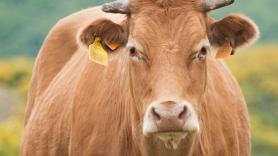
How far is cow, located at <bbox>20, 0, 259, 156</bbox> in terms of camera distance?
1014cm

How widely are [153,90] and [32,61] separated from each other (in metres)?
48.0

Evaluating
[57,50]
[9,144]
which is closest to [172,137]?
[57,50]

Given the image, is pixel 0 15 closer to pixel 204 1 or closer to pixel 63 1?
pixel 63 1

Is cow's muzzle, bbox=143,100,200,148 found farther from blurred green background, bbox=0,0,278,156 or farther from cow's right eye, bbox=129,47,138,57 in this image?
blurred green background, bbox=0,0,278,156

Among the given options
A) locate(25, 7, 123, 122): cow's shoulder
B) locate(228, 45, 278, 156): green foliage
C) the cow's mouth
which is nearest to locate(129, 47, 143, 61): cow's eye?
the cow's mouth

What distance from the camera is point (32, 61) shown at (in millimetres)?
57844

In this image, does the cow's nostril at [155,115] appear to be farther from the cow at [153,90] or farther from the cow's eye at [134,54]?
the cow's eye at [134,54]

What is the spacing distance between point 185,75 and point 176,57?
6.6 inches

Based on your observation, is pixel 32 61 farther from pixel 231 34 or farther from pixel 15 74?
pixel 231 34

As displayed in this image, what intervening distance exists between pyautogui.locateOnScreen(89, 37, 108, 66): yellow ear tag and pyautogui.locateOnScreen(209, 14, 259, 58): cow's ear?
961mm

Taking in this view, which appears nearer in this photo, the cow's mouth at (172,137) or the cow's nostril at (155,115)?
the cow's nostril at (155,115)

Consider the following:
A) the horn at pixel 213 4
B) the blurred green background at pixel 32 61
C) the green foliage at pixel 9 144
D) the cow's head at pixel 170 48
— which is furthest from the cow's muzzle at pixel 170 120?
the blurred green background at pixel 32 61

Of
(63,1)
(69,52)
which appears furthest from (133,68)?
(63,1)

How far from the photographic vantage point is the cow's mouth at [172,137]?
9945 mm
